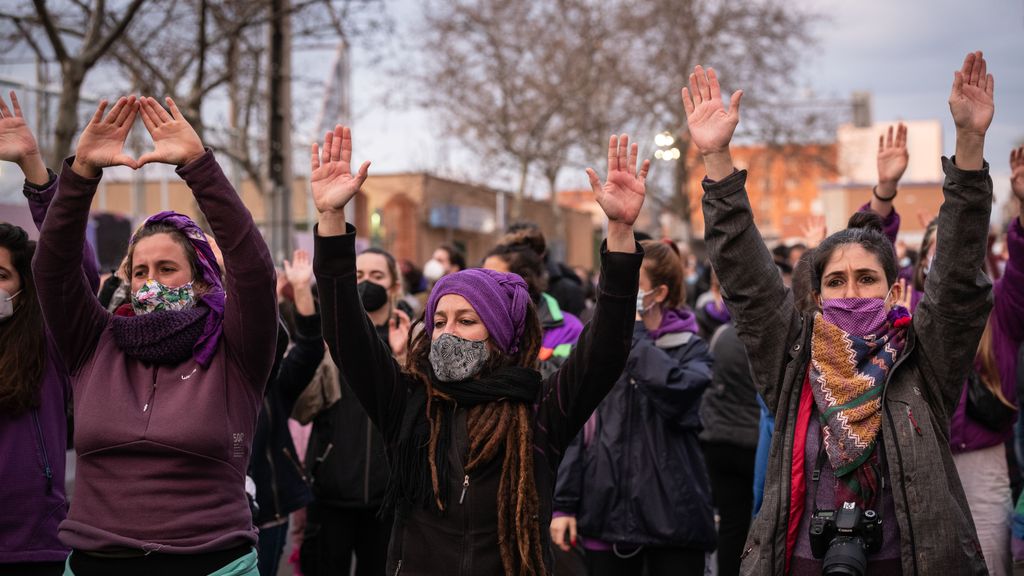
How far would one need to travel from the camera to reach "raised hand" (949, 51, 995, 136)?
3340 millimetres

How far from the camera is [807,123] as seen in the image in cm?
3120

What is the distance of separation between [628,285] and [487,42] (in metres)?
23.8

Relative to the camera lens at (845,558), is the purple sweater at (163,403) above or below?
above

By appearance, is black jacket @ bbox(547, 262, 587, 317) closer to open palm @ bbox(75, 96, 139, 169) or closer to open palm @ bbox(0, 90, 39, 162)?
open palm @ bbox(0, 90, 39, 162)

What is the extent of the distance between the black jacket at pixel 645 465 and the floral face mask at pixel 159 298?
2.08 metres

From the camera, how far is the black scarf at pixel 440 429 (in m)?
3.41

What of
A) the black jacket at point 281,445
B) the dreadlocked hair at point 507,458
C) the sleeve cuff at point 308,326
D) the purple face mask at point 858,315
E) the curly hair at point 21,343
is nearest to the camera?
the dreadlocked hair at point 507,458

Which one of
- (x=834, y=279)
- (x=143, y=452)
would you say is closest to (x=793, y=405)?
→ (x=834, y=279)

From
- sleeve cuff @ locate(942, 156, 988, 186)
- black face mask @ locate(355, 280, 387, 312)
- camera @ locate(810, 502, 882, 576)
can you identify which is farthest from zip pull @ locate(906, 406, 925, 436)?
black face mask @ locate(355, 280, 387, 312)

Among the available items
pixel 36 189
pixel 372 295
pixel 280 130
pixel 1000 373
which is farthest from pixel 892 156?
pixel 280 130

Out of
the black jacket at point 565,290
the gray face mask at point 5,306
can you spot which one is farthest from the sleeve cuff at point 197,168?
the black jacket at point 565,290

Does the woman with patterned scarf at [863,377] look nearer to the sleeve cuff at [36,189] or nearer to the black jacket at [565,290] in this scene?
the sleeve cuff at [36,189]

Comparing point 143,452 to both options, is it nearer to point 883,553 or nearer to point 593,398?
point 593,398

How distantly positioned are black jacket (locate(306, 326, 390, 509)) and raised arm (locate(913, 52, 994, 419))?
114 inches
